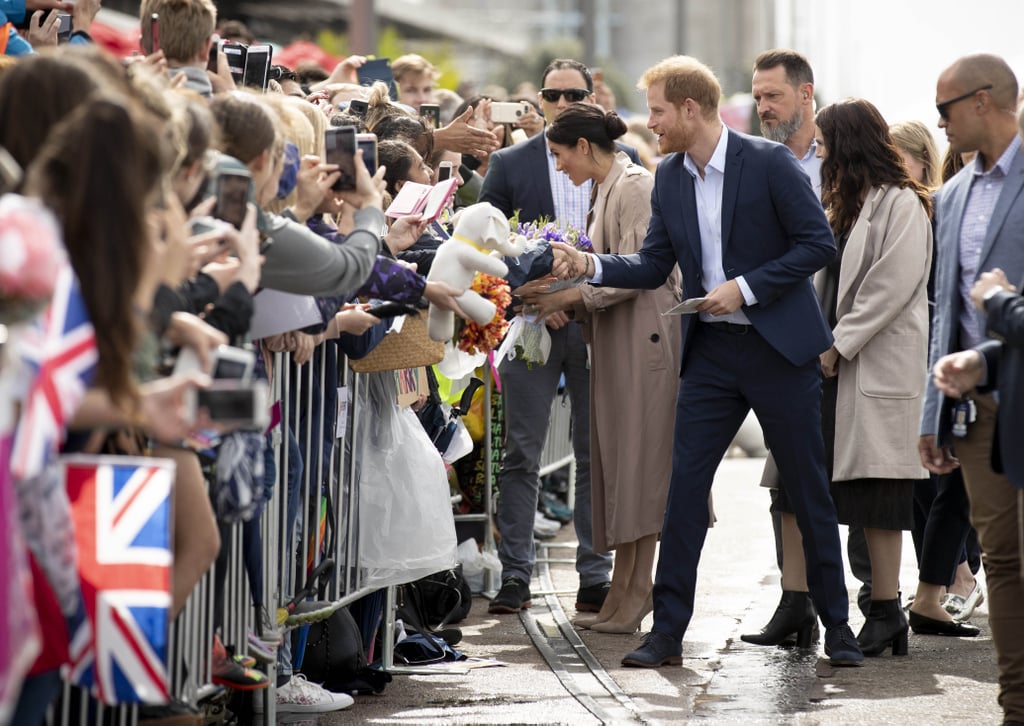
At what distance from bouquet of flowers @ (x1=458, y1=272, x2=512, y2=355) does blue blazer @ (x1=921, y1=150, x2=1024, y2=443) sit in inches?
66.6

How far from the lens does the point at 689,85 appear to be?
672 centimetres

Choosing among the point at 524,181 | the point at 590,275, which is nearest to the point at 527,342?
the point at 590,275

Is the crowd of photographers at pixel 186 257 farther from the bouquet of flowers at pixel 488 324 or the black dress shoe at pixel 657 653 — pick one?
the black dress shoe at pixel 657 653

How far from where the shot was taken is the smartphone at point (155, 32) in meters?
5.73

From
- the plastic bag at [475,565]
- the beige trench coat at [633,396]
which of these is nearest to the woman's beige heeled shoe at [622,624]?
the beige trench coat at [633,396]

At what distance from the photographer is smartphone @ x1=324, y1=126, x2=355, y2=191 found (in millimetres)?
5121

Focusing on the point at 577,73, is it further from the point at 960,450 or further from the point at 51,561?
the point at 51,561

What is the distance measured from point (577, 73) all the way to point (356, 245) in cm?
457

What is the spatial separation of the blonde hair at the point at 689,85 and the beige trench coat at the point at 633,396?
1011 millimetres

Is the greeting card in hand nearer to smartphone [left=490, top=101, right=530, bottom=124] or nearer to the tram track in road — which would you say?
the tram track in road

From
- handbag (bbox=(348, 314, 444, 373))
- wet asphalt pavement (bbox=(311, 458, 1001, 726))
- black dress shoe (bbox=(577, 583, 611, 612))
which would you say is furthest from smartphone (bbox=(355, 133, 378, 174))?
black dress shoe (bbox=(577, 583, 611, 612))

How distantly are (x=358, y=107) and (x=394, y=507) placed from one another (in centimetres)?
205

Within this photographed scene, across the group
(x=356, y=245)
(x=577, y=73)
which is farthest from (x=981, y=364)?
(x=577, y=73)

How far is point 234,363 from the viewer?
3719 millimetres
